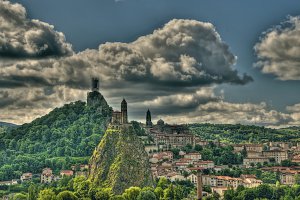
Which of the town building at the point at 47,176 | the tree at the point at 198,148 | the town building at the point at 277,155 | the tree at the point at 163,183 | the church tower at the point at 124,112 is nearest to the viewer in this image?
the tree at the point at 163,183

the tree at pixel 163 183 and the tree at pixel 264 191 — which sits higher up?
the tree at pixel 163 183

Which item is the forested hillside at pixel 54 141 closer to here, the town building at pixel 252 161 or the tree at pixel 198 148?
the tree at pixel 198 148

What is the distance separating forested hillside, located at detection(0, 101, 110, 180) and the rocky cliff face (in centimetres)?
1588

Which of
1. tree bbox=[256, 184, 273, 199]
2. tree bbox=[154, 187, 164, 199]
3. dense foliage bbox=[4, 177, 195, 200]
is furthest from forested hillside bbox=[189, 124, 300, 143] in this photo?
tree bbox=[154, 187, 164, 199]

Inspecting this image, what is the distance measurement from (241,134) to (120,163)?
74.5 m

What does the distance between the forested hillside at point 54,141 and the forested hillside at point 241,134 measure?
3817cm

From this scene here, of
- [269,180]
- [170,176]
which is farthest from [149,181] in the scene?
[269,180]

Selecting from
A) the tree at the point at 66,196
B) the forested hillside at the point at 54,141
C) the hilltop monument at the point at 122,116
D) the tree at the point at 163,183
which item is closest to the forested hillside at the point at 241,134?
the forested hillside at the point at 54,141

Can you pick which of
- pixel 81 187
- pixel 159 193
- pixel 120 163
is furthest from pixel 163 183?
pixel 81 187

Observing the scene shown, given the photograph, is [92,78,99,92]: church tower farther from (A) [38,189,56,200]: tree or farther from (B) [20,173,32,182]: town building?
(A) [38,189,56,200]: tree

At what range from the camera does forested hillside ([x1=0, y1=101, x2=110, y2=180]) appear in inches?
4092

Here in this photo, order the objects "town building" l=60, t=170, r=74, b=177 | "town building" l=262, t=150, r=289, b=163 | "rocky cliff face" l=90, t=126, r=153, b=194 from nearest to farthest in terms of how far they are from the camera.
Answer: "rocky cliff face" l=90, t=126, r=153, b=194 < "town building" l=60, t=170, r=74, b=177 < "town building" l=262, t=150, r=289, b=163

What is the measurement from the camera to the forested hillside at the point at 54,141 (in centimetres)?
10394

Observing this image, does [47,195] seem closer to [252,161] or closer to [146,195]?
[146,195]
